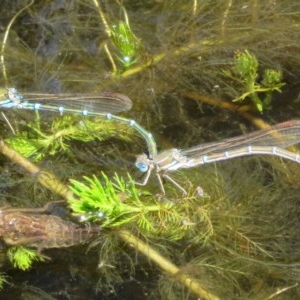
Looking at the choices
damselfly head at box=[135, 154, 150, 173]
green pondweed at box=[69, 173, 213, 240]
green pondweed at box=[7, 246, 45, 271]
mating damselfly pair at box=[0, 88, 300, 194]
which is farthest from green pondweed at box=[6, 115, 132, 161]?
green pondweed at box=[69, 173, 213, 240]

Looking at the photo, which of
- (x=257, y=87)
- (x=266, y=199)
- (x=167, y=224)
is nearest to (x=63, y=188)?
(x=167, y=224)

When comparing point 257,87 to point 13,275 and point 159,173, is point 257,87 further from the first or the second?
point 13,275

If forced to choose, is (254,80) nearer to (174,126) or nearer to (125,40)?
(174,126)

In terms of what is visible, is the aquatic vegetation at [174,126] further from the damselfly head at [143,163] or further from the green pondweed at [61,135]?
the damselfly head at [143,163]

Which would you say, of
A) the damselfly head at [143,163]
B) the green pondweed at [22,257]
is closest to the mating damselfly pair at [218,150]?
the damselfly head at [143,163]

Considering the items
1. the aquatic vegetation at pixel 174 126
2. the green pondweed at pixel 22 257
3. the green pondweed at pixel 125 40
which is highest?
the green pondweed at pixel 125 40

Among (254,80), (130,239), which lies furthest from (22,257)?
(254,80)

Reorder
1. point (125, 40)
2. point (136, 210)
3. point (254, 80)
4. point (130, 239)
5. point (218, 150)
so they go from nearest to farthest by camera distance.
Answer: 1. point (136, 210)
2. point (130, 239)
3. point (218, 150)
4. point (125, 40)
5. point (254, 80)
